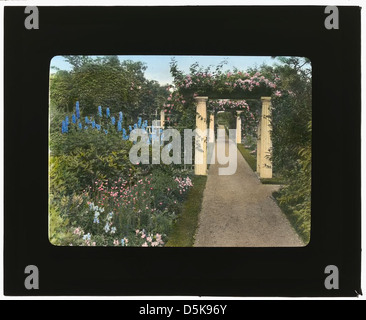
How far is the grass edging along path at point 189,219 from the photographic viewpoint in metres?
4.98

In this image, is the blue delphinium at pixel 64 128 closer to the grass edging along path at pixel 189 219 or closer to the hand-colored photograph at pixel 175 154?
the hand-colored photograph at pixel 175 154

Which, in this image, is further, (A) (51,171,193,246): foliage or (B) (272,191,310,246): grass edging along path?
(A) (51,171,193,246): foliage

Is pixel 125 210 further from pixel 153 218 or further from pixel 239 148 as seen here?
pixel 239 148

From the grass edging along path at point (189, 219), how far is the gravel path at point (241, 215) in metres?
0.06

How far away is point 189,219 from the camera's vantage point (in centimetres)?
517

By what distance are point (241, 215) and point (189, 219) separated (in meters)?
0.50

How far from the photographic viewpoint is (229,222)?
16.4ft

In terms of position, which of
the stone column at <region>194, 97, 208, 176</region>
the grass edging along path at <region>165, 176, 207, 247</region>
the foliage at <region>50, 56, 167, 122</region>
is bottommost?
the grass edging along path at <region>165, 176, 207, 247</region>

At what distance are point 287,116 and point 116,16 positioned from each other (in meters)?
1.83

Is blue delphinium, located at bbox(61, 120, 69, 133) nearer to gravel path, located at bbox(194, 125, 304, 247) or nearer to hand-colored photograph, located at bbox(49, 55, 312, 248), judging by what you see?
hand-colored photograph, located at bbox(49, 55, 312, 248)

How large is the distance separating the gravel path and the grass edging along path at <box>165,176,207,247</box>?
2.2 inches

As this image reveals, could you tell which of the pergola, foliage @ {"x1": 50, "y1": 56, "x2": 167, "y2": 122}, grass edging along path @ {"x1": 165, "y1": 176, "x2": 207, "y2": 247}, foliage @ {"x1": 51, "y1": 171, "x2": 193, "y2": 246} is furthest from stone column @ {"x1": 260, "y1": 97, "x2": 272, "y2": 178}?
foliage @ {"x1": 50, "y1": 56, "x2": 167, "y2": 122}

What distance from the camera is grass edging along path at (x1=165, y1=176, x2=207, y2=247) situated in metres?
4.98

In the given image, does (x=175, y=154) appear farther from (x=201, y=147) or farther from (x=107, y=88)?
(x=107, y=88)
